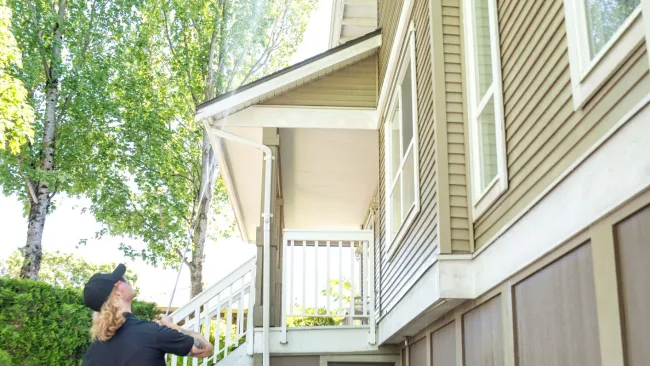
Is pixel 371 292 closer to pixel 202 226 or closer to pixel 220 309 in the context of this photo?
pixel 220 309

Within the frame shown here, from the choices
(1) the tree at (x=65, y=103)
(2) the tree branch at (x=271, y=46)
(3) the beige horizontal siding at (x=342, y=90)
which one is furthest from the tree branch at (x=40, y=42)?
(3) the beige horizontal siding at (x=342, y=90)

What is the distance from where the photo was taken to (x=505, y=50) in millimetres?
3469

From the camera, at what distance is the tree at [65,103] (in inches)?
547

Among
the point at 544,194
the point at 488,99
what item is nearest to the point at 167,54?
the point at 488,99

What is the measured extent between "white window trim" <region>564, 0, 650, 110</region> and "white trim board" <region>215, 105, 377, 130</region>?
507 centimetres

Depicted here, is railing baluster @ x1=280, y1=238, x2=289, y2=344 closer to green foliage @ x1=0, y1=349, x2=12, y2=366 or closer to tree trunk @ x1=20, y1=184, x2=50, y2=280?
green foliage @ x1=0, y1=349, x2=12, y2=366

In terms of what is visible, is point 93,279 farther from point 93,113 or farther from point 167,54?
point 167,54

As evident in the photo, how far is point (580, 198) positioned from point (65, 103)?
47.0 feet

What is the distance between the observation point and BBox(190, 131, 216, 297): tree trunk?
1566 cm

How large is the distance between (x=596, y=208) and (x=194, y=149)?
15.9 metres

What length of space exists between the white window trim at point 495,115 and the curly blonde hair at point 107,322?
1.81 m

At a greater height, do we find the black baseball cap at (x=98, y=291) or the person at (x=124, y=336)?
the black baseball cap at (x=98, y=291)

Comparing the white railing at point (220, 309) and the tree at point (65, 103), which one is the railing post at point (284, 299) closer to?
the white railing at point (220, 309)

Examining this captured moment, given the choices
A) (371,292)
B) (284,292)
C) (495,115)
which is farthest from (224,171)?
(495,115)
